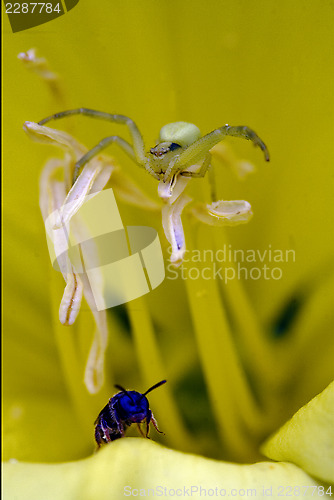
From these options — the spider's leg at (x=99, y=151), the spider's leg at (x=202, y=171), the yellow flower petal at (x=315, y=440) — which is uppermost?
the spider's leg at (x=99, y=151)

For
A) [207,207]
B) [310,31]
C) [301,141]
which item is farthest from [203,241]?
[310,31]

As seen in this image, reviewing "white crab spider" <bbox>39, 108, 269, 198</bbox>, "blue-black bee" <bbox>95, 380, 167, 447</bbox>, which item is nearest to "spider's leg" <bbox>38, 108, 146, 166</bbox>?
"white crab spider" <bbox>39, 108, 269, 198</bbox>

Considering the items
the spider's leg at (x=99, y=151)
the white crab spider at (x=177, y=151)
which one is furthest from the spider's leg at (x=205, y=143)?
the spider's leg at (x=99, y=151)

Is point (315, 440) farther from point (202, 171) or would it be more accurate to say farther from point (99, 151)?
point (99, 151)

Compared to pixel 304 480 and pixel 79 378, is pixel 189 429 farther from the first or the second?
pixel 304 480

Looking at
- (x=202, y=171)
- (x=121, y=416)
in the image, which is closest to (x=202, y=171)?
(x=202, y=171)

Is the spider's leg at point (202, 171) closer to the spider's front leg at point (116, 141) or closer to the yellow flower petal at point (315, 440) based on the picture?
the spider's front leg at point (116, 141)
